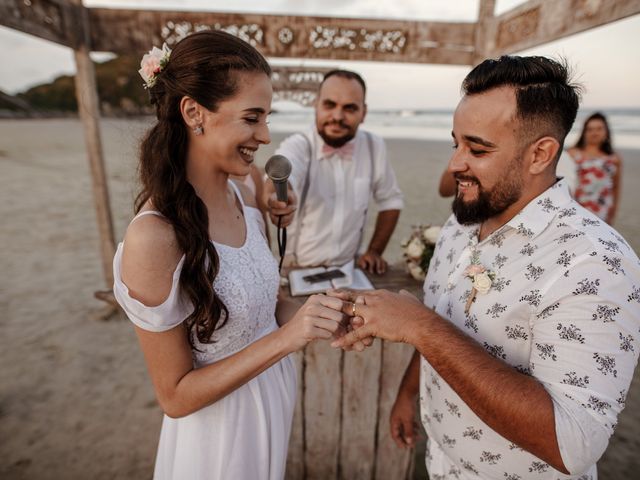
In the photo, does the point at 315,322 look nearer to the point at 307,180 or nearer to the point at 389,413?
the point at 389,413

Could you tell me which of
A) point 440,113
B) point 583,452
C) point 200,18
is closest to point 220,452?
point 583,452

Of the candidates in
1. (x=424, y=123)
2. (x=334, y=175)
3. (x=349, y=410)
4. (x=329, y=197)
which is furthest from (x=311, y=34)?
(x=424, y=123)

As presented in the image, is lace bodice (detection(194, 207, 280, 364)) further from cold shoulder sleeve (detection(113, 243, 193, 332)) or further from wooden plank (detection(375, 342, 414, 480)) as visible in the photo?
wooden plank (detection(375, 342, 414, 480))

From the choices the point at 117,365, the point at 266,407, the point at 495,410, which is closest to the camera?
the point at 495,410

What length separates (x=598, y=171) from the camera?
5.45 m

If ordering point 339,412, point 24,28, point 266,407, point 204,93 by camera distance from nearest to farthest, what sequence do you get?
point 204,93 → point 266,407 → point 339,412 → point 24,28

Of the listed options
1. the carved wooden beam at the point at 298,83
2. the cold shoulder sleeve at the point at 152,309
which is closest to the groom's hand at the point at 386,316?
the cold shoulder sleeve at the point at 152,309

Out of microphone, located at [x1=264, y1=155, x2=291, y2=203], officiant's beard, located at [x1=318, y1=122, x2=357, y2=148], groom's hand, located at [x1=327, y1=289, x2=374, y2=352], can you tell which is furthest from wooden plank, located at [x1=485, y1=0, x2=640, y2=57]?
groom's hand, located at [x1=327, y1=289, x2=374, y2=352]

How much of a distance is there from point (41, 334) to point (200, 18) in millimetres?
4352

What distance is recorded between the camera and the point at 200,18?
144 inches

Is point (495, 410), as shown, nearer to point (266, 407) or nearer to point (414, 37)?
point (266, 407)

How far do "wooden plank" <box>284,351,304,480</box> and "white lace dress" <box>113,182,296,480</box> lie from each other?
620mm

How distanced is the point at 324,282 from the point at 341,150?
145 cm

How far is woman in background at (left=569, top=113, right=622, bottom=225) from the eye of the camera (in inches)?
215
